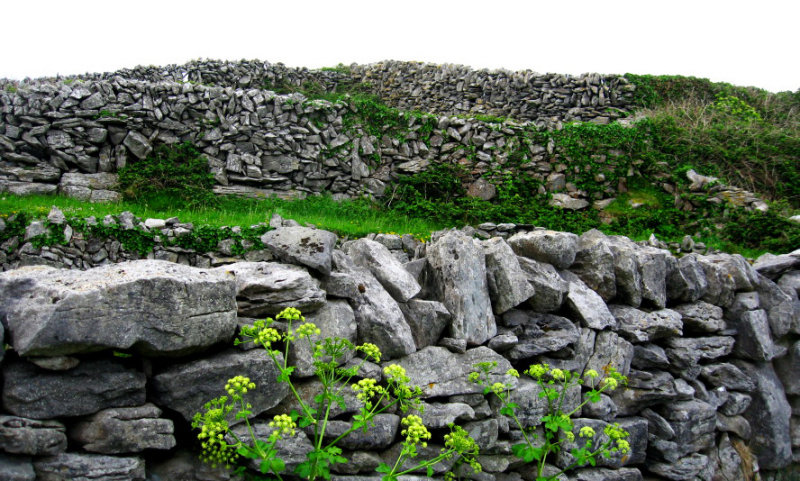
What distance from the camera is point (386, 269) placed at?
5.29m

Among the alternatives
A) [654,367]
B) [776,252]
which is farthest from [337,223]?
[776,252]

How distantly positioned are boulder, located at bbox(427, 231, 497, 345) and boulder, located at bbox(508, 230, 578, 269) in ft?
2.76

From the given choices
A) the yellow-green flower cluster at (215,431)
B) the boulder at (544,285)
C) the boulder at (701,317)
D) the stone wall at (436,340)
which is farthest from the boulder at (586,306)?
the yellow-green flower cluster at (215,431)

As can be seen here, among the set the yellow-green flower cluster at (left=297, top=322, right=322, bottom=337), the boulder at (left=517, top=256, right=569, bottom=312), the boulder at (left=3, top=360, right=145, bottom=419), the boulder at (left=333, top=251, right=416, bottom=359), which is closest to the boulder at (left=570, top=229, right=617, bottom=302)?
the boulder at (left=517, top=256, right=569, bottom=312)

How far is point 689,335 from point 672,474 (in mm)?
1864

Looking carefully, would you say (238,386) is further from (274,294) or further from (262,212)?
(262,212)

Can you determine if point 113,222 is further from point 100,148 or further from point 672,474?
point 672,474

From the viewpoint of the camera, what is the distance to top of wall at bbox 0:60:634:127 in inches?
746

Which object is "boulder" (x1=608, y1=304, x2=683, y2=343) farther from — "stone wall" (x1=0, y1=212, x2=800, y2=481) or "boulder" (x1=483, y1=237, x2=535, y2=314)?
"boulder" (x1=483, y1=237, x2=535, y2=314)

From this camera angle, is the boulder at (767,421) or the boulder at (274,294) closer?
the boulder at (274,294)

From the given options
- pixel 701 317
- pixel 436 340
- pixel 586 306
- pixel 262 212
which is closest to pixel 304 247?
pixel 436 340

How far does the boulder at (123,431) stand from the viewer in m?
3.45

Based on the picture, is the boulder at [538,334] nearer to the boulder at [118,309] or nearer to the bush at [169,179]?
the boulder at [118,309]

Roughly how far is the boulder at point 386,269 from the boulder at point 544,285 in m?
1.37
